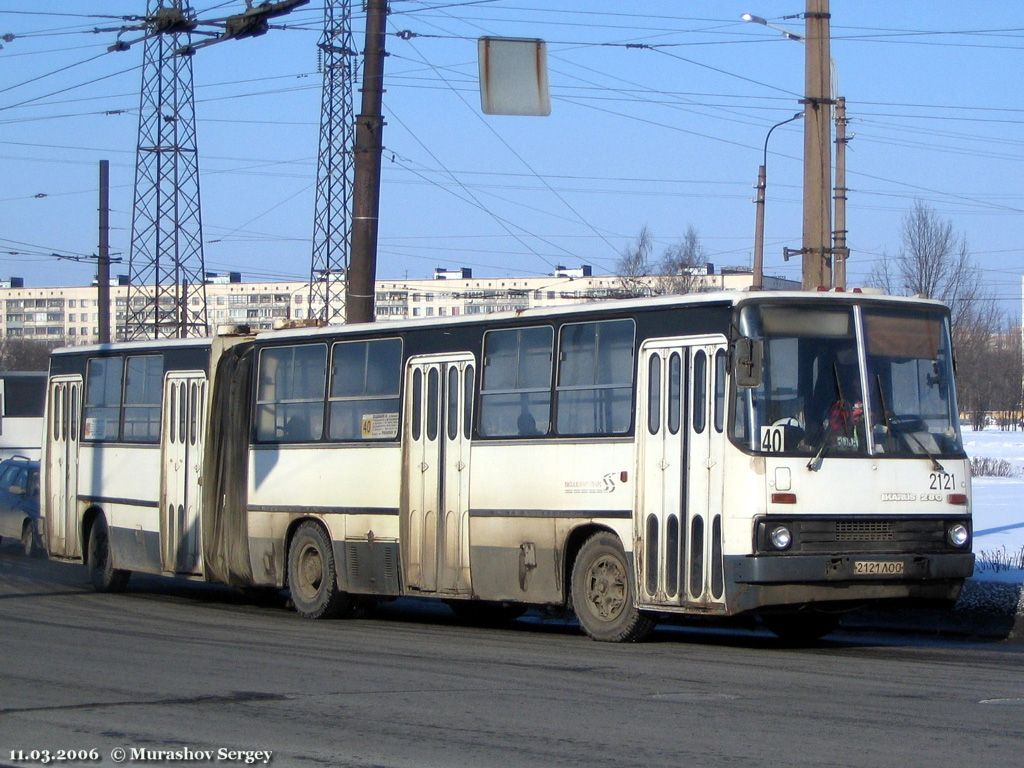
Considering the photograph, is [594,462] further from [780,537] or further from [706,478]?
[780,537]

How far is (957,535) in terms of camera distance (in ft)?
42.7

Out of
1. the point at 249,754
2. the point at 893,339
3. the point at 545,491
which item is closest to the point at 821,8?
the point at 893,339

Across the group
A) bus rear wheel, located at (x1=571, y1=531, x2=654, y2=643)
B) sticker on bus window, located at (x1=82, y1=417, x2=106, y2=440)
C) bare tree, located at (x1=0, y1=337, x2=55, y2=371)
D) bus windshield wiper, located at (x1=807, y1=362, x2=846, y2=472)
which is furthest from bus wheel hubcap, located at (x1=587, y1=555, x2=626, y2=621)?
bare tree, located at (x1=0, y1=337, x2=55, y2=371)

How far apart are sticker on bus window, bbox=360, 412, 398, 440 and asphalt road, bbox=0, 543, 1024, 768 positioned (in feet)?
6.82

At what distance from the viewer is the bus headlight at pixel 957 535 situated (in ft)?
42.6

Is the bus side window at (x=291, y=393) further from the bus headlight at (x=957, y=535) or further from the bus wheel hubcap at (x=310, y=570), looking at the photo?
the bus headlight at (x=957, y=535)

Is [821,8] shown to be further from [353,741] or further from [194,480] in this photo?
[353,741]

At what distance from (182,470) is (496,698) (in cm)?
1012

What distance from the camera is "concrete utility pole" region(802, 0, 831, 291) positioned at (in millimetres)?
16812

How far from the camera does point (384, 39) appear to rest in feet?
68.7

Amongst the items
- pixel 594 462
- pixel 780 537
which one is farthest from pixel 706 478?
pixel 594 462

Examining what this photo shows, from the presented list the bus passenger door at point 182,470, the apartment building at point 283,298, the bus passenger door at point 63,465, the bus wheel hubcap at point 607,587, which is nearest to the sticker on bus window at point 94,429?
the bus passenger door at point 63,465

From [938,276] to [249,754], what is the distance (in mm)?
48473

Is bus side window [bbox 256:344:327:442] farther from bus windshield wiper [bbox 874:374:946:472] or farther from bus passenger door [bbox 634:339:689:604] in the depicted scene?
bus windshield wiper [bbox 874:374:946:472]
